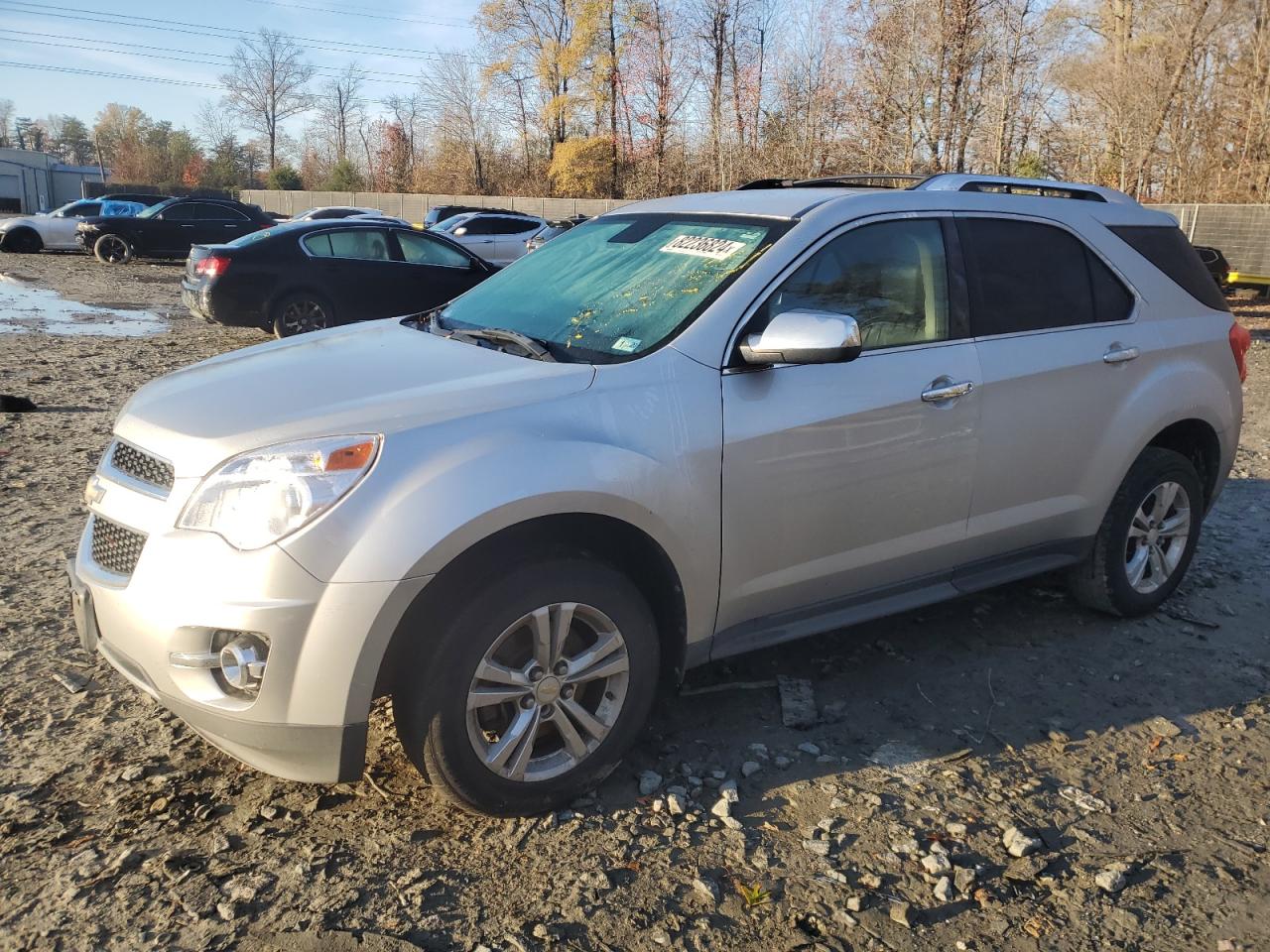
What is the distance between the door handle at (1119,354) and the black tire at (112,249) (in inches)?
1019

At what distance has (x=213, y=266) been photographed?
11.7m

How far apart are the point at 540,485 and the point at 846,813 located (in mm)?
1396

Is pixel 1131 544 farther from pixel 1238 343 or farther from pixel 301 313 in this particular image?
pixel 301 313

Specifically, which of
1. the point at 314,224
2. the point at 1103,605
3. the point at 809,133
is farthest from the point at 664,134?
the point at 1103,605

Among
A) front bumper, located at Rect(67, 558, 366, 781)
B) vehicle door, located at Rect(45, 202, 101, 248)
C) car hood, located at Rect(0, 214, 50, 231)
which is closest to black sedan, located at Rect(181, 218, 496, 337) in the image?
front bumper, located at Rect(67, 558, 366, 781)

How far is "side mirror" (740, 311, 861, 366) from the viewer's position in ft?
10.2

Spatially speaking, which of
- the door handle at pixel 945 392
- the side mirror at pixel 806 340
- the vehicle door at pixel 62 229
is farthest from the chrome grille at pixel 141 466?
the vehicle door at pixel 62 229

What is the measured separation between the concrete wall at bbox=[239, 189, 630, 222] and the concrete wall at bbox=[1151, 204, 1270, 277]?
1709 centimetres

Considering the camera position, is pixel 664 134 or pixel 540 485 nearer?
pixel 540 485

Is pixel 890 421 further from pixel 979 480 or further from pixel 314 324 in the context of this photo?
pixel 314 324

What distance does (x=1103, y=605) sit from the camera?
456 cm

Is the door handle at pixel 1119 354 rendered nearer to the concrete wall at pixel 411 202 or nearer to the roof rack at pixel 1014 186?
the roof rack at pixel 1014 186

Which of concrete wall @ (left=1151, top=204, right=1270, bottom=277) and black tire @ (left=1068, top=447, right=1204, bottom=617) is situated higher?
concrete wall @ (left=1151, top=204, right=1270, bottom=277)

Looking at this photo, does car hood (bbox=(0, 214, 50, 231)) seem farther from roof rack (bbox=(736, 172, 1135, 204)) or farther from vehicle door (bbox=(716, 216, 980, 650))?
vehicle door (bbox=(716, 216, 980, 650))
